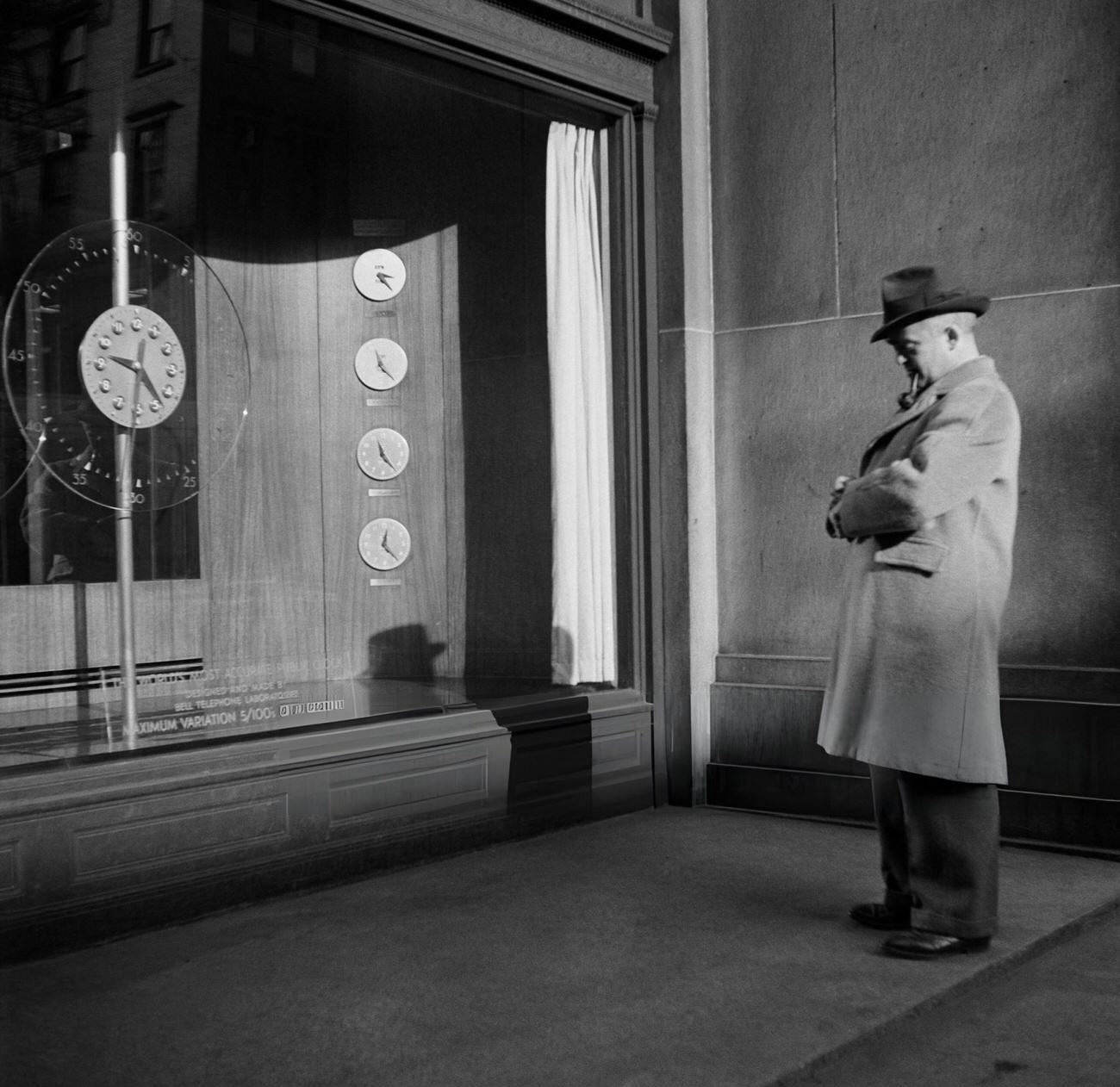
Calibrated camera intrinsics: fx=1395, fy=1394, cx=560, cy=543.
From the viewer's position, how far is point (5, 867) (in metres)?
4.54

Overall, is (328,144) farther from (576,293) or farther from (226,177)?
(576,293)

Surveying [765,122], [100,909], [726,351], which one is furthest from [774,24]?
[100,909]

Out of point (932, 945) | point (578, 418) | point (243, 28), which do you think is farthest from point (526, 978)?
point (243, 28)

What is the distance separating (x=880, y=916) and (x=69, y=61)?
4.10 meters

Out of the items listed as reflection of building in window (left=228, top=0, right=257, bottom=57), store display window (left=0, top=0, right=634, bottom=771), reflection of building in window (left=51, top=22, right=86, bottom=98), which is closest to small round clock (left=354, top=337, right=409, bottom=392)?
store display window (left=0, top=0, right=634, bottom=771)

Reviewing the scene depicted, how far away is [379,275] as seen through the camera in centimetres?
613

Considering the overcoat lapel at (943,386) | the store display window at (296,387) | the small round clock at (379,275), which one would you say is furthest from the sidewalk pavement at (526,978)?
the small round clock at (379,275)

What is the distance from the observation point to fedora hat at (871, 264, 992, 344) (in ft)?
14.3

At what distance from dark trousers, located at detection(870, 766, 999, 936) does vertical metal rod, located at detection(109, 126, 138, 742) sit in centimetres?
279

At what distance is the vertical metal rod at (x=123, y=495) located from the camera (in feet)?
16.8

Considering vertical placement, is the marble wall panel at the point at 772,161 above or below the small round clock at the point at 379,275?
above

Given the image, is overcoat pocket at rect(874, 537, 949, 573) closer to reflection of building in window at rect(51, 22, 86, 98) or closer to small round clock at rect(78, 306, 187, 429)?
small round clock at rect(78, 306, 187, 429)

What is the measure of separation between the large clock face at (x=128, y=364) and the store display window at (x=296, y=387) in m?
0.01

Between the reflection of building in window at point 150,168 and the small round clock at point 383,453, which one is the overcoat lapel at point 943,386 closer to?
the small round clock at point 383,453
